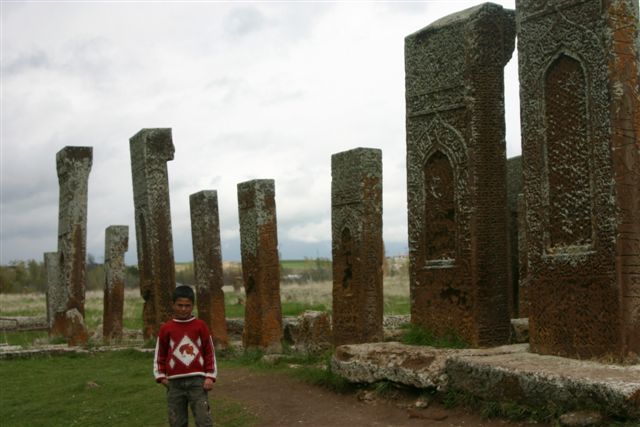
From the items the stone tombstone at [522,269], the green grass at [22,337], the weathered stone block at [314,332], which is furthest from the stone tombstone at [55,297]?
the stone tombstone at [522,269]

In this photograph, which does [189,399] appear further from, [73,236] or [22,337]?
[22,337]

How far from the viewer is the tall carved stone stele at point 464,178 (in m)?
8.73

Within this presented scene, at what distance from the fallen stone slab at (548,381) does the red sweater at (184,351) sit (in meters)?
2.31

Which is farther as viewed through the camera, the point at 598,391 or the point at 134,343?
the point at 134,343

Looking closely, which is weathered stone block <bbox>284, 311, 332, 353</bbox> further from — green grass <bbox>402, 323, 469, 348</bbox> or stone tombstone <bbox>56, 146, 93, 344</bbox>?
stone tombstone <bbox>56, 146, 93, 344</bbox>

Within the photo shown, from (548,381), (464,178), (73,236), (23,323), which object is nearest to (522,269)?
(464,178)

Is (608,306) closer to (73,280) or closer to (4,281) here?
(73,280)

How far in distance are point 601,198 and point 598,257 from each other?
51 centimetres

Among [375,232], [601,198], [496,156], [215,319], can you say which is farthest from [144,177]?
[601,198]

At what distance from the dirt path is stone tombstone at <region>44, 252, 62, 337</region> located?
8.36m

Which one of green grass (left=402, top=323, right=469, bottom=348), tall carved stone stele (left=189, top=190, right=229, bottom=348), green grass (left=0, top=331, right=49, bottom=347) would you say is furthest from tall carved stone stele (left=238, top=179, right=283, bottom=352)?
green grass (left=0, top=331, right=49, bottom=347)

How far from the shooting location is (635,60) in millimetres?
7250

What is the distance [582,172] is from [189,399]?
3.92 metres

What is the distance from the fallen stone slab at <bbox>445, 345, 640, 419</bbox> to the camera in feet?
19.6
